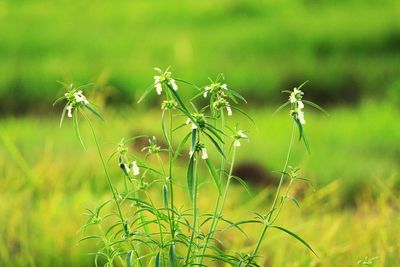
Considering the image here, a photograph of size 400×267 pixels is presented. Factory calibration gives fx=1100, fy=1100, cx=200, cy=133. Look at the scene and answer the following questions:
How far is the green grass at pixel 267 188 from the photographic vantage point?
4707 mm

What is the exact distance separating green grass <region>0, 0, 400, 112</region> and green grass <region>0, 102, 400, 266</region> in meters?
0.72

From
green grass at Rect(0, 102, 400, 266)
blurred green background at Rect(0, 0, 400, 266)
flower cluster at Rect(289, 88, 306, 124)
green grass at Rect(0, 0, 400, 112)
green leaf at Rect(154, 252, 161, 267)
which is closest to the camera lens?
green leaf at Rect(154, 252, 161, 267)

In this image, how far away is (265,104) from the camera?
34.5 feet

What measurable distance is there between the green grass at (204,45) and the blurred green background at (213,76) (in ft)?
0.06

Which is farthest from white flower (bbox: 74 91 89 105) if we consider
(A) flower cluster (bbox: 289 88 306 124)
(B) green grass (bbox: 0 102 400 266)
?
(A) flower cluster (bbox: 289 88 306 124)

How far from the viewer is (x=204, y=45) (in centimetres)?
1144

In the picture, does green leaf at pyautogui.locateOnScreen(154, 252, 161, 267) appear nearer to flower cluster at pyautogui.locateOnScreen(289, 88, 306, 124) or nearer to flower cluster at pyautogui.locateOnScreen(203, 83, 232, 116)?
flower cluster at pyautogui.locateOnScreen(203, 83, 232, 116)

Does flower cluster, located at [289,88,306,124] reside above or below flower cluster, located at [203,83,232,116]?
above

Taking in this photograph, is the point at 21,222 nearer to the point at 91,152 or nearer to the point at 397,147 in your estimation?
the point at 91,152

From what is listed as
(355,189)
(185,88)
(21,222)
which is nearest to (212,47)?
(185,88)

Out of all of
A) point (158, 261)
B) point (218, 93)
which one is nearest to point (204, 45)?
point (218, 93)

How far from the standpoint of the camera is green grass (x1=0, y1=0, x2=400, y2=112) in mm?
10578

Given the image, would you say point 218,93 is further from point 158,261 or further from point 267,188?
point 267,188

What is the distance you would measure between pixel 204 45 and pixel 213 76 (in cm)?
91
